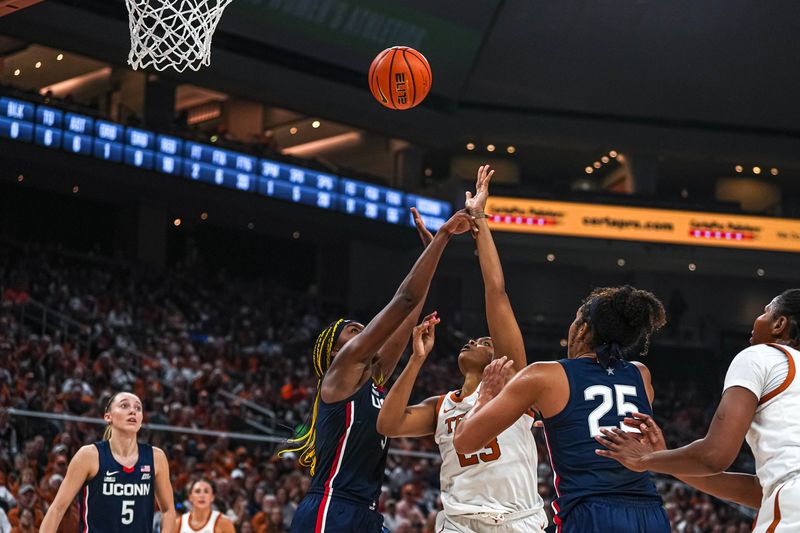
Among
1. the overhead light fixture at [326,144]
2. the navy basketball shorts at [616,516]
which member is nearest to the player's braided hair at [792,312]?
the navy basketball shorts at [616,516]

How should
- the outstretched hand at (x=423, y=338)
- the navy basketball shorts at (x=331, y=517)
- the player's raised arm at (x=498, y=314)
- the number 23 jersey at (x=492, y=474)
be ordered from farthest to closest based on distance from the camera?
1. the number 23 jersey at (x=492, y=474)
2. the navy basketball shorts at (x=331, y=517)
3. the player's raised arm at (x=498, y=314)
4. the outstretched hand at (x=423, y=338)

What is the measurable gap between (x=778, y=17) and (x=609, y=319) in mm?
23339

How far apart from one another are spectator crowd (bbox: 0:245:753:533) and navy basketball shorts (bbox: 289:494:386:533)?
4576 millimetres

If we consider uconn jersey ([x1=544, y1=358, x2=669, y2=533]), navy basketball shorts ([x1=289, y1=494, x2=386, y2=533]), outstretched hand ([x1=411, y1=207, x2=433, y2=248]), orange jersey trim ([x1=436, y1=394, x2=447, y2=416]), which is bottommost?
navy basketball shorts ([x1=289, y1=494, x2=386, y2=533])

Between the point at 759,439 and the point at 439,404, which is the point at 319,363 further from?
the point at 759,439

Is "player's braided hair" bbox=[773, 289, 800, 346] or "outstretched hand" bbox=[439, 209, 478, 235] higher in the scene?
"outstretched hand" bbox=[439, 209, 478, 235]

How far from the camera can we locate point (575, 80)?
27.3 meters

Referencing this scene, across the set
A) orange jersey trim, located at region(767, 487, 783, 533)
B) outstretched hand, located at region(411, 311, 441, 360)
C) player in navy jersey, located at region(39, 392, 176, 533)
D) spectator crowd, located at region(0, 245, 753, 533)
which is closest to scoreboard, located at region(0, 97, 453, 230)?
spectator crowd, located at region(0, 245, 753, 533)

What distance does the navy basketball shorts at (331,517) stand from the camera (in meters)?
4.94

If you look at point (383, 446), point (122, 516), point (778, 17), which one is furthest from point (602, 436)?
point (778, 17)

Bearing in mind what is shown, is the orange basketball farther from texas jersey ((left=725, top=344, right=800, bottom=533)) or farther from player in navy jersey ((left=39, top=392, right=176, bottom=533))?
texas jersey ((left=725, top=344, right=800, bottom=533))

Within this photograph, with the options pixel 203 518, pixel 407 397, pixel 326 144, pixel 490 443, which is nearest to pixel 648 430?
pixel 407 397

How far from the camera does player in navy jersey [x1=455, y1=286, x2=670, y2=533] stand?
3807 millimetres

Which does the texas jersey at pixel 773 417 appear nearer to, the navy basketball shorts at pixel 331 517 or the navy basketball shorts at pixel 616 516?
the navy basketball shorts at pixel 616 516
